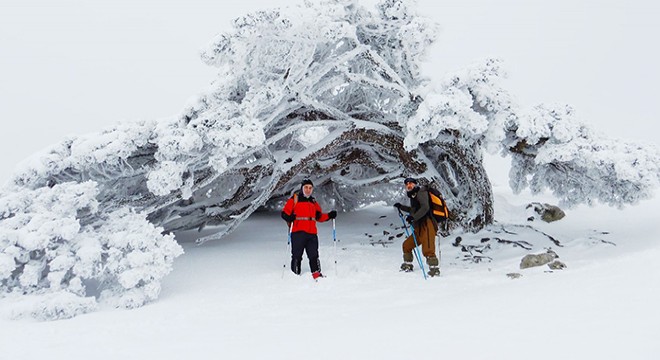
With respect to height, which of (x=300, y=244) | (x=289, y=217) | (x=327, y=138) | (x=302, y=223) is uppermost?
(x=327, y=138)

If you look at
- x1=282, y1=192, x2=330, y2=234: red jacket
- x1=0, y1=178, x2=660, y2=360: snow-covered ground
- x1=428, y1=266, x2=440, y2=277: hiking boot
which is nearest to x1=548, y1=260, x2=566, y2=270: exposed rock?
x1=0, y1=178, x2=660, y2=360: snow-covered ground

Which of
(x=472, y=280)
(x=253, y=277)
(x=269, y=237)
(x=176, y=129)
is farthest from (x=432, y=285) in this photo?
(x=269, y=237)

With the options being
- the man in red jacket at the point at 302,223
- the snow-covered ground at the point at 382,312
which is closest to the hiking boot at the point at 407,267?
A: the snow-covered ground at the point at 382,312

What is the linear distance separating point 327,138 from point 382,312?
A: 479cm

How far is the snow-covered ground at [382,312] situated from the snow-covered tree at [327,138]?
3.57 feet

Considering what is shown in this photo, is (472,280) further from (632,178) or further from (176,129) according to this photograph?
(176,129)

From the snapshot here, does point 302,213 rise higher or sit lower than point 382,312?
higher

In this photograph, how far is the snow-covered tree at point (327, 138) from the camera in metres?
7.29

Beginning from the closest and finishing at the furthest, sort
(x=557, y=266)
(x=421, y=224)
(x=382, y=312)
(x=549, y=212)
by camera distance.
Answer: (x=382, y=312) < (x=557, y=266) < (x=421, y=224) < (x=549, y=212)

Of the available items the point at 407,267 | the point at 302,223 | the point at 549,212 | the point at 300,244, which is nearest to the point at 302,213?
the point at 302,223

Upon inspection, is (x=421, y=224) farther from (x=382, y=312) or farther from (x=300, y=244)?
(x=382, y=312)

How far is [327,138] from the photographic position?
914cm

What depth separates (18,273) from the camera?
20.9 feet

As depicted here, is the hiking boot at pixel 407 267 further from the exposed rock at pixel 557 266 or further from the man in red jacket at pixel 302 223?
the exposed rock at pixel 557 266
